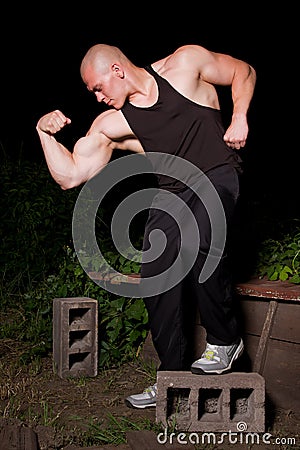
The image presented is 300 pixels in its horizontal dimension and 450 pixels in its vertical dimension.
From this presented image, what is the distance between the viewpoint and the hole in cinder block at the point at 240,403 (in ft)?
12.4

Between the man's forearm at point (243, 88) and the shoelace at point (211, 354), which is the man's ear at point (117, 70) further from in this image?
the shoelace at point (211, 354)

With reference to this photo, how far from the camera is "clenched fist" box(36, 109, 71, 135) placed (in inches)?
159

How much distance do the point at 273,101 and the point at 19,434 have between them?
20.2ft

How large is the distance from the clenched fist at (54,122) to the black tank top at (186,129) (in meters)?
0.42

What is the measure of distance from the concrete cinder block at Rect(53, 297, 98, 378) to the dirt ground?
0.24ft

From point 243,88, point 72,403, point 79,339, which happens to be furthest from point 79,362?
point 243,88

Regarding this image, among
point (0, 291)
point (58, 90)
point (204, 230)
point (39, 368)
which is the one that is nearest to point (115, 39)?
point (58, 90)

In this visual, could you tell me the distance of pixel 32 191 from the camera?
6602 mm

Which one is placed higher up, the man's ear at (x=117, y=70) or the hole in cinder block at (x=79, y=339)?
the man's ear at (x=117, y=70)

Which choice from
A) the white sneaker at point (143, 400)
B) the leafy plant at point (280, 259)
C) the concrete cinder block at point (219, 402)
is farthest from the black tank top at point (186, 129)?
the white sneaker at point (143, 400)

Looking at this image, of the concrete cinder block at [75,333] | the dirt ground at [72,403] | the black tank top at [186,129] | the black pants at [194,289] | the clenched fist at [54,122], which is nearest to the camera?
the dirt ground at [72,403]

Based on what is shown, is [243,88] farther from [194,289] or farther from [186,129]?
[194,289]

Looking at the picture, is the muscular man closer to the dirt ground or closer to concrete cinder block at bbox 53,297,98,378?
the dirt ground

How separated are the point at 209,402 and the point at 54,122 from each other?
1.70 m
